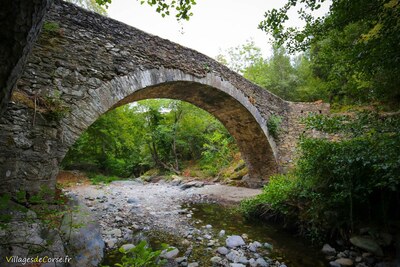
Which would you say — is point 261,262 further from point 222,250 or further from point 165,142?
point 165,142

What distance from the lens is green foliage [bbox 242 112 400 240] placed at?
2.39 m

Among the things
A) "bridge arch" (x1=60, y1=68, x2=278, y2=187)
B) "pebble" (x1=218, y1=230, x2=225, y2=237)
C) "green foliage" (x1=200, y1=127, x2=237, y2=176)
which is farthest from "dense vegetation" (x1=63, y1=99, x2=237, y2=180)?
"pebble" (x1=218, y1=230, x2=225, y2=237)

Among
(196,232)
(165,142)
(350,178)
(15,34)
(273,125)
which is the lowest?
(196,232)

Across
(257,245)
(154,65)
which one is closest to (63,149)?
(154,65)

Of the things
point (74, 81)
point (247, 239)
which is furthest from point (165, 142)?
point (247, 239)

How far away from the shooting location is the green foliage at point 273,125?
25.6 feet

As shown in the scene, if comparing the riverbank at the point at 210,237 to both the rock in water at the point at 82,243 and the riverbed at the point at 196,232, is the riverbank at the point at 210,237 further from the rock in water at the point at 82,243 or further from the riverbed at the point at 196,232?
the rock in water at the point at 82,243

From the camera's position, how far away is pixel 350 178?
2611mm

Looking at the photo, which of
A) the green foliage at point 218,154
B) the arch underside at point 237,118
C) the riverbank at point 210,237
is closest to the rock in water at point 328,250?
the riverbank at point 210,237

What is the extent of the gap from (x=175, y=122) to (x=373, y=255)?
486 inches

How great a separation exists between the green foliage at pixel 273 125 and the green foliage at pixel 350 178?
441cm

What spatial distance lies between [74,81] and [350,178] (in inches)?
166

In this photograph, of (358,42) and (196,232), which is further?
(196,232)

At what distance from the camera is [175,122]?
14.1 m
